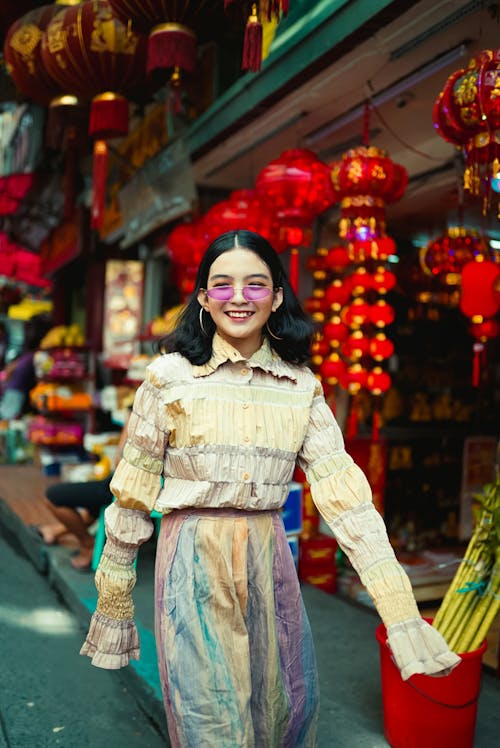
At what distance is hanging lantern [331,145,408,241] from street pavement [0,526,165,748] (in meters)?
2.93

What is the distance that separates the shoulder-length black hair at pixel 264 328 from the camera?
2.32 meters

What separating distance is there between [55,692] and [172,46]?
3.70 m

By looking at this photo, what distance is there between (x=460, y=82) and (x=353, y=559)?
2002mm

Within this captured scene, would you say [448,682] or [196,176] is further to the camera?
[196,176]

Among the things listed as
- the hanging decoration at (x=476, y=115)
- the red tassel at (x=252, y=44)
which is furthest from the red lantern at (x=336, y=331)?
the red tassel at (x=252, y=44)

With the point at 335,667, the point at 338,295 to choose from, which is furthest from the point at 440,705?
the point at 338,295

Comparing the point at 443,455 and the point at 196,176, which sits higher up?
the point at 196,176

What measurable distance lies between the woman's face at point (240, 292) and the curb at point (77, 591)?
214 cm

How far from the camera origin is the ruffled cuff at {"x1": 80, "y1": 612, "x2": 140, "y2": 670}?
7.62 ft

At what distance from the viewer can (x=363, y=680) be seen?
150 inches

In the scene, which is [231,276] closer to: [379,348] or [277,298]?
[277,298]

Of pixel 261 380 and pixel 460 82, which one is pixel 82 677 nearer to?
pixel 261 380

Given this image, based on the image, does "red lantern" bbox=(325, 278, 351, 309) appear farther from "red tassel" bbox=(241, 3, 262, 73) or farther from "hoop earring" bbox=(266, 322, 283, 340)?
"hoop earring" bbox=(266, 322, 283, 340)

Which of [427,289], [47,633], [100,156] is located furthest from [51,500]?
[427,289]
